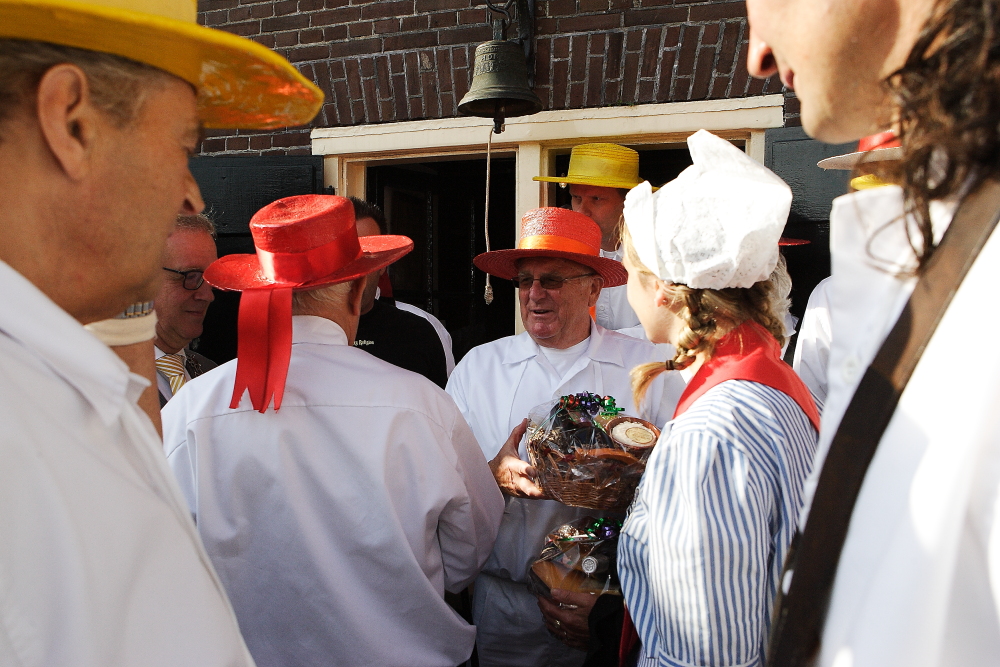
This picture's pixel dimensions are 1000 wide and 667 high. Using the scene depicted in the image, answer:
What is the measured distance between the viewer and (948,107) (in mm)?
695

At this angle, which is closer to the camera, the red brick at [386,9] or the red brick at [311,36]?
the red brick at [386,9]

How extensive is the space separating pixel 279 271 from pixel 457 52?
2.50 metres

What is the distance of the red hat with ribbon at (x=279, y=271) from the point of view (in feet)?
6.26

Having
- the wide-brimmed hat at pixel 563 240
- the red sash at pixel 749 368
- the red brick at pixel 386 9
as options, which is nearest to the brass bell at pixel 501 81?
the wide-brimmed hat at pixel 563 240

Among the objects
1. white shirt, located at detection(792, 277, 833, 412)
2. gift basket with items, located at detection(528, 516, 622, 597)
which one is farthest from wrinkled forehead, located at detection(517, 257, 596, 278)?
gift basket with items, located at detection(528, 516, 622, 597)

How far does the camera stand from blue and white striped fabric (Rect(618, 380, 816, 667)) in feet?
4.66

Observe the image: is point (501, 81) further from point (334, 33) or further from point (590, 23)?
point (334, 33)

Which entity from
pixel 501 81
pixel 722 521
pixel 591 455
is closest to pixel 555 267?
pixel 501 81

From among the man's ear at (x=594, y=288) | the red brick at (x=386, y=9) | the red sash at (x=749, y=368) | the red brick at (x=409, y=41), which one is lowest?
the man's ear at (x=594, y=288)

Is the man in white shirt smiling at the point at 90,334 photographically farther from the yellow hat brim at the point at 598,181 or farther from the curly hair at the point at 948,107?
the yellow hat brim at the point at 598,181

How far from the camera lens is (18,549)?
2.41 feet

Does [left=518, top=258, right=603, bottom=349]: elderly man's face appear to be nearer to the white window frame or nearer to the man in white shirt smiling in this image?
the white window frame

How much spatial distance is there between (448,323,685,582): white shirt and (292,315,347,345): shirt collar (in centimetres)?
91

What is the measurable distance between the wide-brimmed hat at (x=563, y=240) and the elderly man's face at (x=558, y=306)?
0.06m
